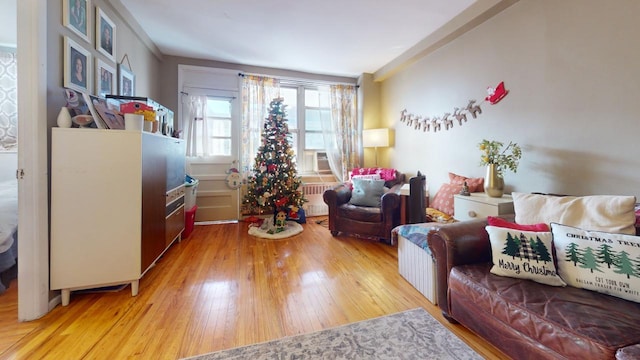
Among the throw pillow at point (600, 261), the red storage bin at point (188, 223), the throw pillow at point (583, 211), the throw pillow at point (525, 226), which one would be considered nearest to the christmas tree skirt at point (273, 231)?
the red storage bin at point (188, 223)

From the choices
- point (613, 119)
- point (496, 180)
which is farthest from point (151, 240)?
point (613, 119)

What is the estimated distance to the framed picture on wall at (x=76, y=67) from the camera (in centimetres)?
181

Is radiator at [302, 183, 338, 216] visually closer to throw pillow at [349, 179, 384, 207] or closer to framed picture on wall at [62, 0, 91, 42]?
throw pillow at [349, 179, 384, 207]

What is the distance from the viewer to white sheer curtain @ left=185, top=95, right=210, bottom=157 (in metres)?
3.93

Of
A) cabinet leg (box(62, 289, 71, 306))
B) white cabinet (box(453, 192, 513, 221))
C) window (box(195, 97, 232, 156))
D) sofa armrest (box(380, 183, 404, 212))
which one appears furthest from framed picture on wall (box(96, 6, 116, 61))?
white cabinet (box(453, 192, 513, 221))

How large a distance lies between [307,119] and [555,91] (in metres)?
3.36

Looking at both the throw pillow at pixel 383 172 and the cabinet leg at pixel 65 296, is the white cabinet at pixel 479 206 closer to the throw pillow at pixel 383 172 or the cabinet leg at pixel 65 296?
the throw pillow at pixel 383 172

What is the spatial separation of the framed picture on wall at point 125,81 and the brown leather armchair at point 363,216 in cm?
255

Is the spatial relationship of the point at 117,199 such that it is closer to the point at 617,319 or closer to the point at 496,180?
the point at 617,319

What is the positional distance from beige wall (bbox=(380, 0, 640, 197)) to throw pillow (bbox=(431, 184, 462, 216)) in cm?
28

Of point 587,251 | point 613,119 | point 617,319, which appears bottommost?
point 617,319

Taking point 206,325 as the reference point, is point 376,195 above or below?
above

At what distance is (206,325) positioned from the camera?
5.28 ft

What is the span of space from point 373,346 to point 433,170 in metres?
2.67
